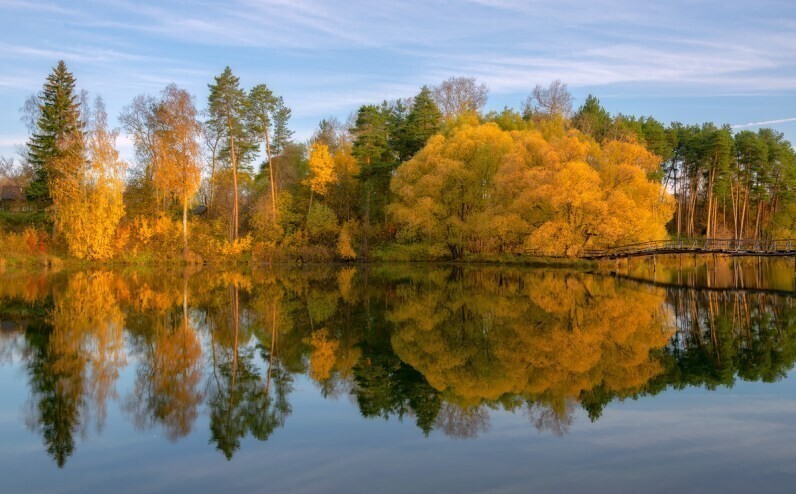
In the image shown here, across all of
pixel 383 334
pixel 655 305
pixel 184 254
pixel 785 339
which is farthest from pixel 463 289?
pixel 184 254

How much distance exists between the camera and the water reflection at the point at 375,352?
38.0ft

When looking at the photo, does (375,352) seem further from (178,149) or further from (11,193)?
(11,193)

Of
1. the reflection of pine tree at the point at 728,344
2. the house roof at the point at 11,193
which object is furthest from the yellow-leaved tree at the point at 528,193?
the house roof at the point at 11,193

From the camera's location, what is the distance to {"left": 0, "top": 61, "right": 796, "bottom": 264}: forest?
4253cm

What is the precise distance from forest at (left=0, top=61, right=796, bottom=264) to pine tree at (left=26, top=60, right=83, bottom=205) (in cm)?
12

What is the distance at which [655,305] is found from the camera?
2492 cm

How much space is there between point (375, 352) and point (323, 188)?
3807cm

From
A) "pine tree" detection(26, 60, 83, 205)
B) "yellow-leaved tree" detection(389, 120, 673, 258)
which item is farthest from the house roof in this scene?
"yellow-leaved tree" detection(389, 120, 673, 258)

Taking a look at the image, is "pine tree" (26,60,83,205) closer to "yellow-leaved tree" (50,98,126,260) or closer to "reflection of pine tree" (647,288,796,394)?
"yellow-leaved tree" (50,98,126,260)

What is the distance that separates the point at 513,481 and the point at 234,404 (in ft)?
20.1

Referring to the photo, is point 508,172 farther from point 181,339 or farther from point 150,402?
point 150,402

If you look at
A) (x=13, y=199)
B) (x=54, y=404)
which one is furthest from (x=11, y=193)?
(x=54, y=404)

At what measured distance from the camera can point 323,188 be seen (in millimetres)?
53469

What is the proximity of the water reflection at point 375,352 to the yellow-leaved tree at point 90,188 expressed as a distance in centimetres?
1405
